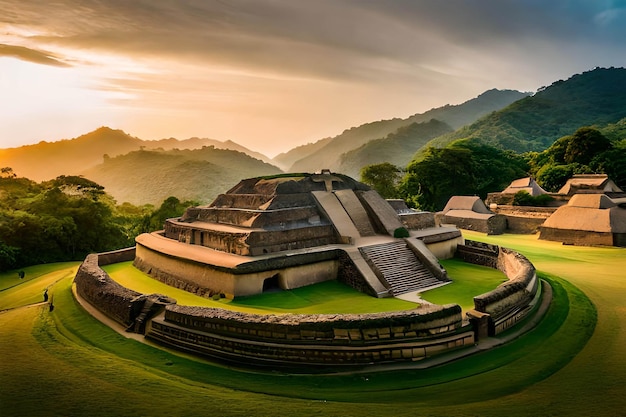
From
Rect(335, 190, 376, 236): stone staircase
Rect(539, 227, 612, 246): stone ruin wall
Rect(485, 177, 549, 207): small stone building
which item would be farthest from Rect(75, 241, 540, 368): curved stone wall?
Rect(485, 177, 549, 207): small stone building

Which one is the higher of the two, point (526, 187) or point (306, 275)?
point (526, 187)

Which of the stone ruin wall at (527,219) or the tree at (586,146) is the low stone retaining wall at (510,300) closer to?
the stone ruin wall at (527,219)

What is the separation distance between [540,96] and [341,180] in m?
119

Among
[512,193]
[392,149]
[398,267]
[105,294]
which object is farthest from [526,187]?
[392,149]

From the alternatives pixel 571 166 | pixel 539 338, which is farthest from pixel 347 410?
pixel 571 166

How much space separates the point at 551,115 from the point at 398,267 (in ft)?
341

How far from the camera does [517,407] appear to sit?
499 centimetres

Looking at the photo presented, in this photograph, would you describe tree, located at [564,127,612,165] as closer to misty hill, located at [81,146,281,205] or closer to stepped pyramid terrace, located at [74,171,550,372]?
stepped pyramid terrace, located at [74,171,550,372]

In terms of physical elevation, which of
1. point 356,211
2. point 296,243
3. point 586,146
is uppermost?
point 586,146

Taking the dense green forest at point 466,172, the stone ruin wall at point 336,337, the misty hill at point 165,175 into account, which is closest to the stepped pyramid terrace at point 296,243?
the stone ruin wall at point 336,337

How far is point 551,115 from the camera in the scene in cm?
9600

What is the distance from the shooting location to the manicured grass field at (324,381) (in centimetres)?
488

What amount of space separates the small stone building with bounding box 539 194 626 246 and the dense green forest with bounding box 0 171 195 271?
83.9 ft

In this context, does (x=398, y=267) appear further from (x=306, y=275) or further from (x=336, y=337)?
(x=336, y=337)
